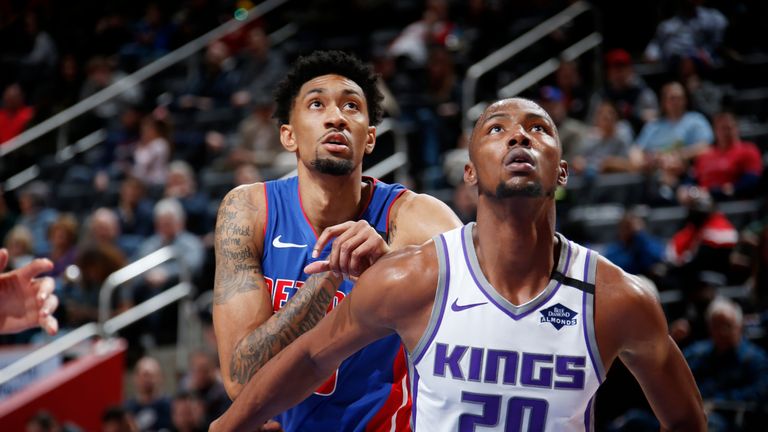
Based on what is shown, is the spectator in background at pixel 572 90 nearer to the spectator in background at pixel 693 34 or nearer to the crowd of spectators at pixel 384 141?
the crowd of spectators at pixel 384 141

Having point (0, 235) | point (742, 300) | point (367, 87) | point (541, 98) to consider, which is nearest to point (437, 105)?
point (541, 98)

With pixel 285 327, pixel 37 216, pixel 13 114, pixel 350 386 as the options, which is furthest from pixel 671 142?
pixel 13 114

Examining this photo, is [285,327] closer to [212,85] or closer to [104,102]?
[212,85]

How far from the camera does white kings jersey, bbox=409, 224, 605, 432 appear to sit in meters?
2.89

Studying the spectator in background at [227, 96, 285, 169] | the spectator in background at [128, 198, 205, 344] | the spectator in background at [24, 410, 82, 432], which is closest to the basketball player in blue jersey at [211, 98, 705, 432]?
the spectator in background at [24, 410, 82, 432]

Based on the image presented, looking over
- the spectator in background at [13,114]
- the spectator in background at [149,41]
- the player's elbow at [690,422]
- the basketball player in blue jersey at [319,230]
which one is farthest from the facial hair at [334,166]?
the spectator in background at [149,41]

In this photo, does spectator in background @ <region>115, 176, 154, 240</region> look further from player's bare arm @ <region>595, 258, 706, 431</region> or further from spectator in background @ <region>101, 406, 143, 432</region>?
player's bare arm @ <region>595, 258, 706, 431</region>

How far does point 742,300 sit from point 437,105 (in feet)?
13.3

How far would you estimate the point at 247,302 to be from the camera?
391cm

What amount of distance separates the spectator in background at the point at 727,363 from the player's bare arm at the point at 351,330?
4.42 meters

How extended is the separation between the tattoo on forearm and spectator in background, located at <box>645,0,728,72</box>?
7711 millimetres

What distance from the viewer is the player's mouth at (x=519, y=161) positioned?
2982 millimetres

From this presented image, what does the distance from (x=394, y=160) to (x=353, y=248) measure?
23.7ft

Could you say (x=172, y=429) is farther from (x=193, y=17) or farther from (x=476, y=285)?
(x=193, y=17)
